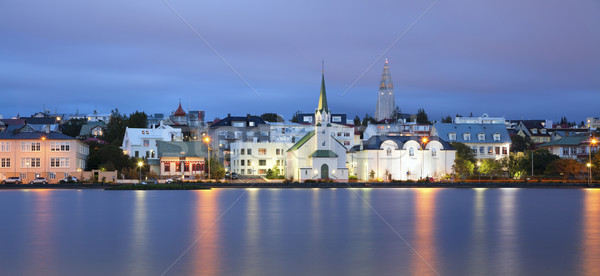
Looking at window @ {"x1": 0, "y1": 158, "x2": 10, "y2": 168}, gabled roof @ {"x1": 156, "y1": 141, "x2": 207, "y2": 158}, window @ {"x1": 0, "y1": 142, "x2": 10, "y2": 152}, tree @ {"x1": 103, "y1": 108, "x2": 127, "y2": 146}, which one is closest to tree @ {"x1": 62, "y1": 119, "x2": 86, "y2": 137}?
tree @ {"x1": 103, "y1": 108, "x2": 127, "y2": 146}

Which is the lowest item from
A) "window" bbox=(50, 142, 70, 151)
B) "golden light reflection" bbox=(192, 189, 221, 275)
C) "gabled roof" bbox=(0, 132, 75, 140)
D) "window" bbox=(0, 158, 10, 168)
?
"golden light reflection" bbox=(192, 189, 221, 275)

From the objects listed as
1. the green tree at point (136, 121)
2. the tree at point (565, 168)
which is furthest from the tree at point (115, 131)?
the tree at point (565, 168)

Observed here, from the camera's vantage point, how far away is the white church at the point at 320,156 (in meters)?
109

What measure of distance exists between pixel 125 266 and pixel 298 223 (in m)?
15.6

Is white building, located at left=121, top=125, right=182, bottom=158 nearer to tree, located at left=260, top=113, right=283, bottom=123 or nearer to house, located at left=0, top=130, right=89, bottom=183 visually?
house, located at left=0, top=130, right=89, bottom=183

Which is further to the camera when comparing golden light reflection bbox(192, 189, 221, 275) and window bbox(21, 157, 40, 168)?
window bbox(21, 157, 40, 168)

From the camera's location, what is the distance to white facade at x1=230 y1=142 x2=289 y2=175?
124000 mm

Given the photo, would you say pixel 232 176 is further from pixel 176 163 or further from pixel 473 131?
pixel 473 131

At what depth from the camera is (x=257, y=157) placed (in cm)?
12438

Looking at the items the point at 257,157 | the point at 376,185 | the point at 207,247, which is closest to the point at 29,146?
the point at 257,157

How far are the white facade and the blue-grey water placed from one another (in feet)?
266

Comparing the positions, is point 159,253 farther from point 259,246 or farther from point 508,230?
point 508,230

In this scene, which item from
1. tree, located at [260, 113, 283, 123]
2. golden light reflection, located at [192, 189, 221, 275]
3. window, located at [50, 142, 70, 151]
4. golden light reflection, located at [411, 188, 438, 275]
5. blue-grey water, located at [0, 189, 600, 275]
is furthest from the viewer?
tree, located at [260, 113, 283, 123]

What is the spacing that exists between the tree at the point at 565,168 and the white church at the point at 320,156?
33.0 meters
